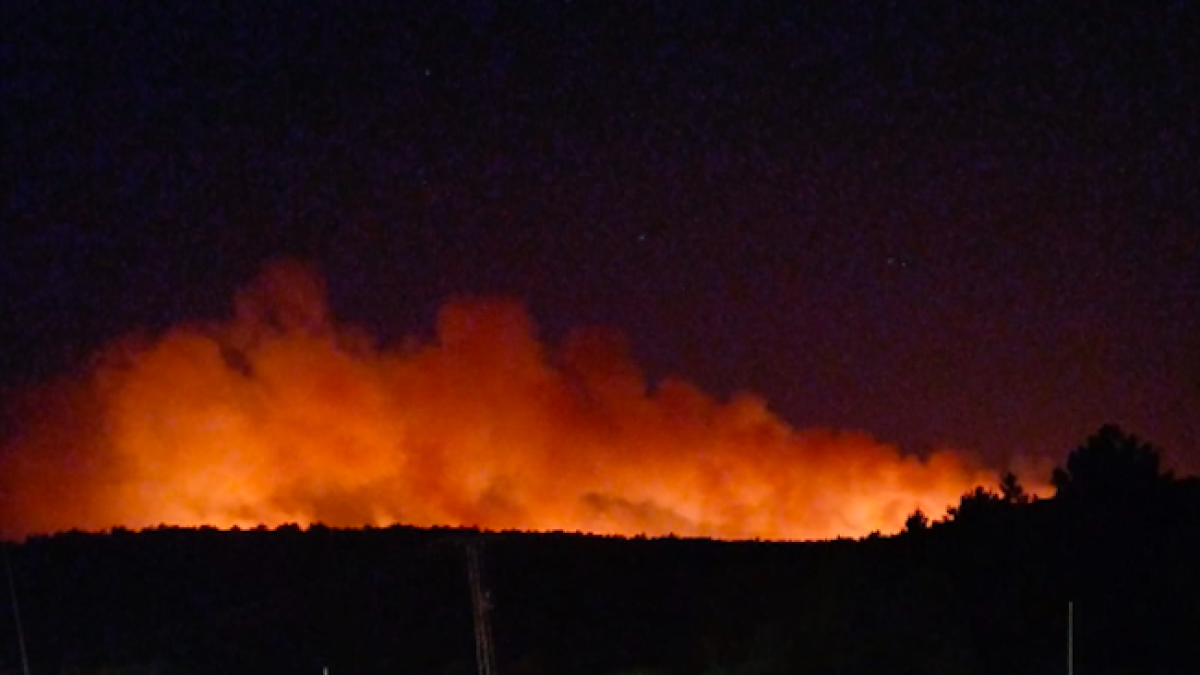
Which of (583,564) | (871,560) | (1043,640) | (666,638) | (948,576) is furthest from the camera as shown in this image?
(583,564)

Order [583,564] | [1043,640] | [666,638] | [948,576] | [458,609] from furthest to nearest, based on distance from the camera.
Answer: [583,564]
[458,609]
[666,638]
[948,576]
[1043,640]

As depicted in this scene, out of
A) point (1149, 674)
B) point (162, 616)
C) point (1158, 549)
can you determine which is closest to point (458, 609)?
point (162, 616)

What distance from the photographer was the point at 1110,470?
3872 centimetres

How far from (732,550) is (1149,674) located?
27.1 m

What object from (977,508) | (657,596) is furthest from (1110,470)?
(657,596)

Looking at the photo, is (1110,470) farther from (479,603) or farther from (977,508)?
(479,603)

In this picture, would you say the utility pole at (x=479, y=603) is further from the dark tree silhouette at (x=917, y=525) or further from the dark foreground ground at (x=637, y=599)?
the dark tree silhouette at (x=917, y=525)

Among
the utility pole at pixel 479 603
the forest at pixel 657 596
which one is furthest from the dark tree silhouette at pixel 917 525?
the utility pole at pixel 479 603

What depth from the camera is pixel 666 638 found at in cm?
4300

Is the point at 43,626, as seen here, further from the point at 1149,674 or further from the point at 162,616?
the point at 1149,674

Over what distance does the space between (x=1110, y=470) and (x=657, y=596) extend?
614 inches

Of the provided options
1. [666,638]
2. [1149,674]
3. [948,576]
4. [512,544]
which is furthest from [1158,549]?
[512,544]

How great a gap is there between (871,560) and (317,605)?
20902 mm

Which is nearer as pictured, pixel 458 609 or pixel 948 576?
pixel 948 576
